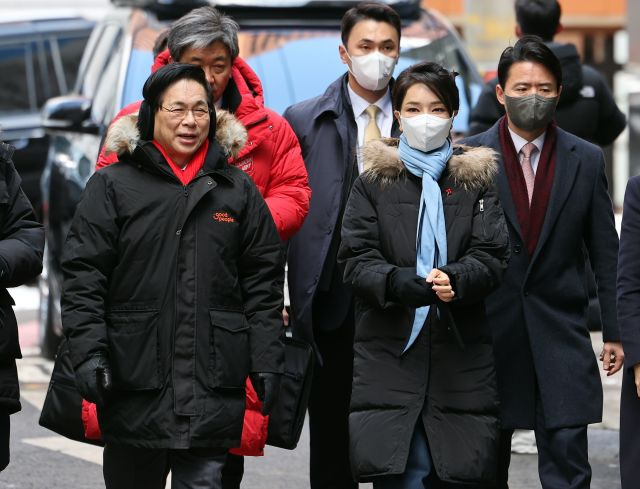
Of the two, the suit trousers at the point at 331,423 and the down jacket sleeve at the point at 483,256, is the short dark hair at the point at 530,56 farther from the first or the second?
the suit trousers at the point at 331,423

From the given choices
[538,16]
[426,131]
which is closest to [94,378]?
[426,131]

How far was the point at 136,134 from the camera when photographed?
5766mm

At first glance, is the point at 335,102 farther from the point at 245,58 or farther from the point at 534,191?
the point at 245,58

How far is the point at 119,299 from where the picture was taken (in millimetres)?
5609

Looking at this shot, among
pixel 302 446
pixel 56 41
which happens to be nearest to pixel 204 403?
pixel 302 446

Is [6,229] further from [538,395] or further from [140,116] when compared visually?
[538,395]

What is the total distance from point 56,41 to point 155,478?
42.8 ft

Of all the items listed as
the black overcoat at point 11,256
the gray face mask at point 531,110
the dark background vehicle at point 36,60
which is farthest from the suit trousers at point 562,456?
the dark background vehicle at point 36,60

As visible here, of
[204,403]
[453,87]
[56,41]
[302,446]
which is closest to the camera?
[204,403]

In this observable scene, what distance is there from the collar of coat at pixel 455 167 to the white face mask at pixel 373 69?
65 cm

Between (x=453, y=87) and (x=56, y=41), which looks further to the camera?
(x=56, y=41)

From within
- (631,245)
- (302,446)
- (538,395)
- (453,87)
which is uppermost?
(453,87)

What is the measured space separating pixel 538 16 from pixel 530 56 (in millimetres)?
2155

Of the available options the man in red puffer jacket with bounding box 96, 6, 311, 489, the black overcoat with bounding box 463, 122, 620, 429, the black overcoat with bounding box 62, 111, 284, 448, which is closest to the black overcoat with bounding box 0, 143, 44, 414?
the black overcoat with bounding box 62, 111, 284, 448
